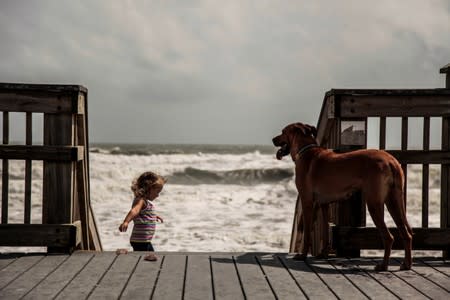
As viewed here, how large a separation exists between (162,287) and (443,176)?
2.94 metres

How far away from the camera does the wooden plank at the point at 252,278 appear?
141 inches

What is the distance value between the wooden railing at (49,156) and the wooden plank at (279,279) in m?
1.84

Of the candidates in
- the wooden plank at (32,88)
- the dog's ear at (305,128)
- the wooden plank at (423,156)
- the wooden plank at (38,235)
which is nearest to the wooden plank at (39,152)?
the wooden plank at (32,88)

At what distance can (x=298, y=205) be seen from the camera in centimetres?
589

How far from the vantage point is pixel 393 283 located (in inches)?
156

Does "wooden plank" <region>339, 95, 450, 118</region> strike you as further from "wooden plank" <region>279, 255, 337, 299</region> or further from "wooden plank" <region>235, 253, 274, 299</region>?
"wooden plank" <region>235, 253, 274, 299</region>

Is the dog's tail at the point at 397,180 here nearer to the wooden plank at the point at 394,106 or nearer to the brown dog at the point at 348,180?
the brown dog at the point at 348,180

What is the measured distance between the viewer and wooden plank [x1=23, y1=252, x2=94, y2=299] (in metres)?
3.55

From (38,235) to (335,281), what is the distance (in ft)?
9.14

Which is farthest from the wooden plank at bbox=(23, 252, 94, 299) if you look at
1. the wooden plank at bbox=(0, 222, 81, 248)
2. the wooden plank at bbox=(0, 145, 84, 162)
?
the wooden plank at bbox=(0, 145, 84, 162)

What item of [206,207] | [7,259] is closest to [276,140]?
[7,259]

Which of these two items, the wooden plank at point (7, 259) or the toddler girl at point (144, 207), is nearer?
the wooden plank at point (7, 259)

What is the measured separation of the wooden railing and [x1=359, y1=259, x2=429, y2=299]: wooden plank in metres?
2.74

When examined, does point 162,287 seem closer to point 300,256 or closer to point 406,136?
point 300,256
